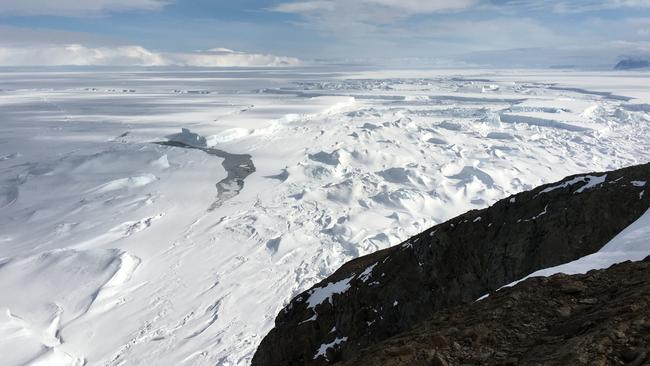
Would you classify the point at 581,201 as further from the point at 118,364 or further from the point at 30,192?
the point at 30,192

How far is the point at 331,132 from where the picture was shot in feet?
142

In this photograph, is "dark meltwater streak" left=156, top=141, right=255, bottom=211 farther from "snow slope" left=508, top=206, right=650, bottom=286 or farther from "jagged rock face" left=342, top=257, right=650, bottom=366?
"jagged rock face" left=342, top=257, right=650, bottom=366

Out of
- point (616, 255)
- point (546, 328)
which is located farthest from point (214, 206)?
point (546, 328)

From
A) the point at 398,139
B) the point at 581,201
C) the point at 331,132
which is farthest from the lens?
the point at 331,132

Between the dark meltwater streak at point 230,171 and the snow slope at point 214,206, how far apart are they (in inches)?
7.6

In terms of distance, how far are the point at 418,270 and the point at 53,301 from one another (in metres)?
12.8

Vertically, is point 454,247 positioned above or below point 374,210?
above

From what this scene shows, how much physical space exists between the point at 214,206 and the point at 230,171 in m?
7.84

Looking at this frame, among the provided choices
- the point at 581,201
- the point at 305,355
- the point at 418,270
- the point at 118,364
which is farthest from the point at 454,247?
the point at 118,364

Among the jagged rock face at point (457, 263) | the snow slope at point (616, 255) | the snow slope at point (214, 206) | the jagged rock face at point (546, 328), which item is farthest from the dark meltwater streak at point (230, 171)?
the jagged rock face at point (546, 328)

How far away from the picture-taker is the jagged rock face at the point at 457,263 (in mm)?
9078

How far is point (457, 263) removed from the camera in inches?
412

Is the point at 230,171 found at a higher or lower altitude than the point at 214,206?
higher

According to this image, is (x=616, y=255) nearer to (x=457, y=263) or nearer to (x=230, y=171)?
(x=457, y=263)
